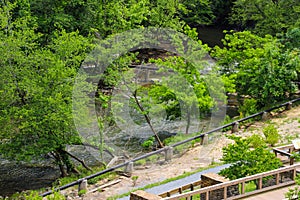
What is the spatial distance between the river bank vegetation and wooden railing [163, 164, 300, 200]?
742 cm

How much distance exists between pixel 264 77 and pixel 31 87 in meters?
10.3

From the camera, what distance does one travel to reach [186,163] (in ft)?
61.1

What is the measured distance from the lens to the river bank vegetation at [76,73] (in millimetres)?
18391

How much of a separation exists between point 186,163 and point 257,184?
19.2 ft

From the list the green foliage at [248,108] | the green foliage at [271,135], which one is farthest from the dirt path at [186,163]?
the green foliage at [248,108]

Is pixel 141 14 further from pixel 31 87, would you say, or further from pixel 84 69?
pixel 31 87

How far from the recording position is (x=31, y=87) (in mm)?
18359


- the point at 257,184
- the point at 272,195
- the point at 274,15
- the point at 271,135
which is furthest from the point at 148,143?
the point at 274,15

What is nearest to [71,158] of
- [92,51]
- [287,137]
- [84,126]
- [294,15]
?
[84,126]

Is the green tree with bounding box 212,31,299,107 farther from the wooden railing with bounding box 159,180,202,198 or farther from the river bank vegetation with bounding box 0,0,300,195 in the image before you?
the wooden railing with bounding box 159,180,202,198

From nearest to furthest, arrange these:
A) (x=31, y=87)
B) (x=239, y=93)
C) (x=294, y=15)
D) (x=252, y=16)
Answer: (x=31, y=87) < (x=239, y=93) < (x=294, y=15) < (x=252, y=16)

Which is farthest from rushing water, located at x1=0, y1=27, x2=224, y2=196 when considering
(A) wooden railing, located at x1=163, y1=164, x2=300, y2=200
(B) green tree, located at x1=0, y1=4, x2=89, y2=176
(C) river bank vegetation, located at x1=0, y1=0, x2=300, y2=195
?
(A) wooden railing, located at x1=163, y1=164, x2=300, y2=200

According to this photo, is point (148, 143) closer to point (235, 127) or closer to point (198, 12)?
point (235, 127)

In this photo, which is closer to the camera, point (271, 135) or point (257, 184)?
point (257, 184)
